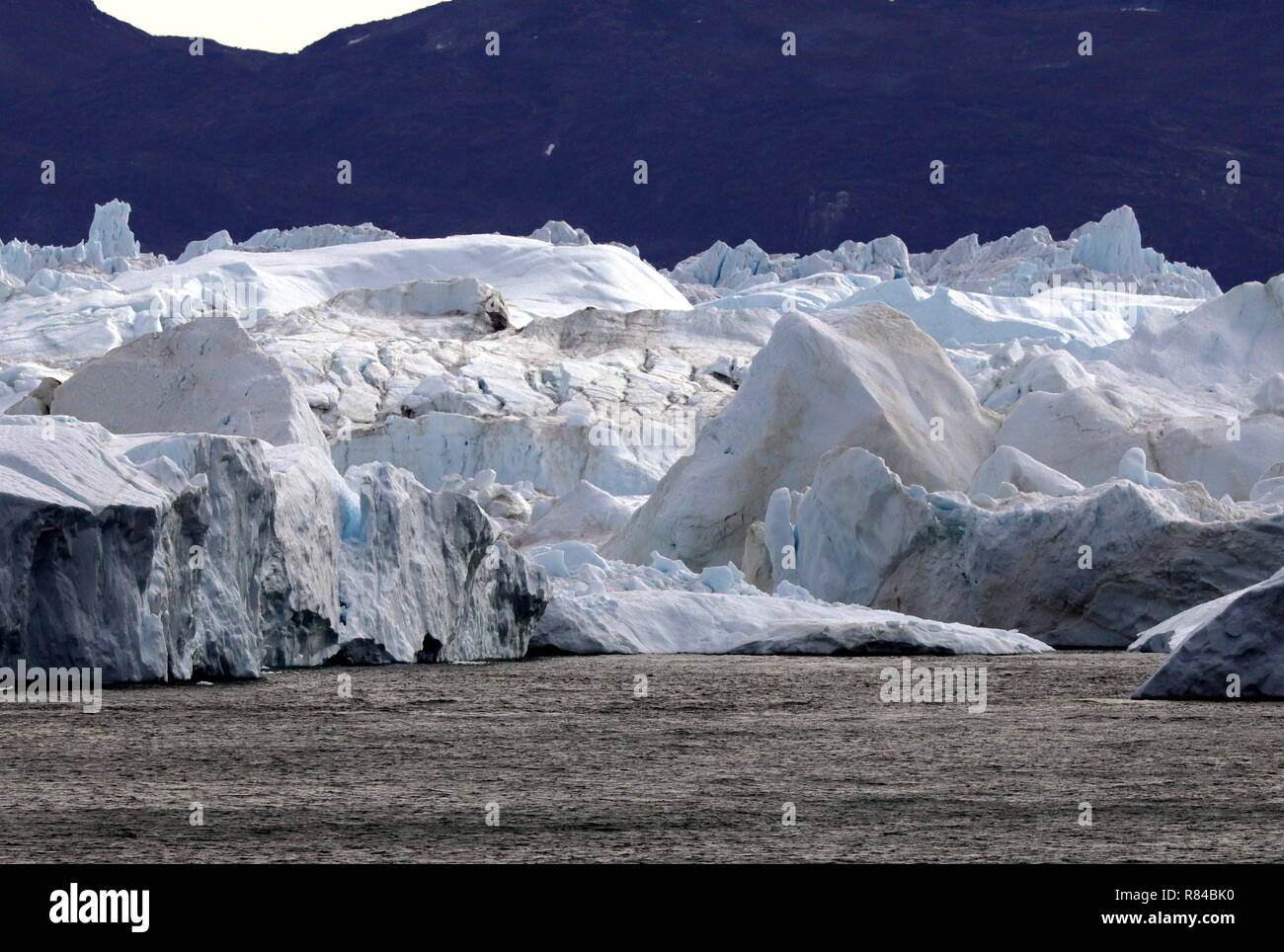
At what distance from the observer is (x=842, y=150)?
17562cm

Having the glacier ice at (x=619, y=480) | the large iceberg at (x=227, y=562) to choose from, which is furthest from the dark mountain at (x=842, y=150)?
the large iceberg at (x=227, y=562)

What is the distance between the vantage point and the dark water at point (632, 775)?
7145 millimetres

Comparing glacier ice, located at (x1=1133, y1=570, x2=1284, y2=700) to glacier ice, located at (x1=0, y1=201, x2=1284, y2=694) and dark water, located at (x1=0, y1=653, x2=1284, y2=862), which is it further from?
dark water, located at (x1=0, y1=653, x2=1284, y2=862)

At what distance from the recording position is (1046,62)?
18312cm

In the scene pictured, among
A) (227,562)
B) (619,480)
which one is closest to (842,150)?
(619,480)

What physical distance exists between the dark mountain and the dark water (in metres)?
143

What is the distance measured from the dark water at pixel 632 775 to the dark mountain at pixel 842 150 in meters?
143

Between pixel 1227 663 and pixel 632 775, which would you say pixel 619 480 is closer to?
pixel 1227 663

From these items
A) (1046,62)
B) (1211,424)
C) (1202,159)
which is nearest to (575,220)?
(1046,62)

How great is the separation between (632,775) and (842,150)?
170 meters

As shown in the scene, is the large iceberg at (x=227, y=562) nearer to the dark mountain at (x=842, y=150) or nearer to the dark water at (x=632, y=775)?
the dark water at (x=632, y=775)

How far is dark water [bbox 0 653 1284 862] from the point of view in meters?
7.14

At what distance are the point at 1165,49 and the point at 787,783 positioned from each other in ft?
600

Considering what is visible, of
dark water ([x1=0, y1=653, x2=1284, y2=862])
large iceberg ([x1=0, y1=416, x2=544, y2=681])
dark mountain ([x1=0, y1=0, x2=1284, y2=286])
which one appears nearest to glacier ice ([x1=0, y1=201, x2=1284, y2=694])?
large iceberg ([x1=0, y1=416, x2=544, y2=681])
